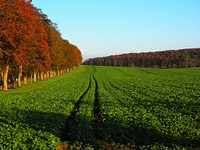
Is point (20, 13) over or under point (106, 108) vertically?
over

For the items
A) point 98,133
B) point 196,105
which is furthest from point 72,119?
point 196,105

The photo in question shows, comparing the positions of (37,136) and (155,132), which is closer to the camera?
(37,136)

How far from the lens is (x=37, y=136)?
15.8 m

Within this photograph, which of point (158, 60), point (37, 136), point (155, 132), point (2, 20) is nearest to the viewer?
point (37, 136)

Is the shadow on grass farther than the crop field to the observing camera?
Yes

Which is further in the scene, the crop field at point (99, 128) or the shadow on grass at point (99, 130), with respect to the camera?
the shadow on grass at point (99, 130)

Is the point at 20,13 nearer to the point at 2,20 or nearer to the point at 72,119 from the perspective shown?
the point at 2,20

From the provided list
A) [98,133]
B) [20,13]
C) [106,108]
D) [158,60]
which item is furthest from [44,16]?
[158,60]

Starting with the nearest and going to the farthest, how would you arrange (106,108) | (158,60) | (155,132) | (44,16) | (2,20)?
(155,132) < (106,108) < (2,20) < (44,16) < (158,60)

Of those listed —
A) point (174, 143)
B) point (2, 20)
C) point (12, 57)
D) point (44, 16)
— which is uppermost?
point (44, 16)

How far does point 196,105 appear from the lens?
27984 millimetres

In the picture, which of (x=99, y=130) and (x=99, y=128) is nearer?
(x=99, y=130)

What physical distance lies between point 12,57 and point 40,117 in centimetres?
2139

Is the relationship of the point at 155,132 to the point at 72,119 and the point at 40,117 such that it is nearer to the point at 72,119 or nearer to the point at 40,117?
the point at 72,119
